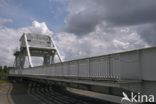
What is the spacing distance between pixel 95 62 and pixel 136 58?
123 inches

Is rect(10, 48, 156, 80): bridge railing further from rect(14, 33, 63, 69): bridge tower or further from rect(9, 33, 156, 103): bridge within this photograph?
rect(14, 33, 63, 69): bridge tower

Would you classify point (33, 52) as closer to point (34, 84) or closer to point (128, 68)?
point (34, 84)

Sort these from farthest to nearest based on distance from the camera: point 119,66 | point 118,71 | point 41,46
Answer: point 41,46 → point 118,71 → point 119,66

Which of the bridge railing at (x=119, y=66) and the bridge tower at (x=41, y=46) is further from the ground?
the bridge tower at (x=41, y=46)

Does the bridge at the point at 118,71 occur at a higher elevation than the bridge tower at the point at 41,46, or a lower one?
lower

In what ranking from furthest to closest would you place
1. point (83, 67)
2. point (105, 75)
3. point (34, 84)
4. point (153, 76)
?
point (34, 84), point (83, 67), point (105, 75), point (153, 76)

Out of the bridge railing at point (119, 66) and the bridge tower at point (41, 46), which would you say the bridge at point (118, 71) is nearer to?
the bridge railing at point (119, 66)

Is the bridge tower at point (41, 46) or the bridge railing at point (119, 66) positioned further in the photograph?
the bridge tower at point (41, 46)

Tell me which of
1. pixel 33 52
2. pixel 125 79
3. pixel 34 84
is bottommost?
pixel 34 84

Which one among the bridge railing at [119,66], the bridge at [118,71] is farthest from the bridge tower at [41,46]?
the bridge railing at [119,66]

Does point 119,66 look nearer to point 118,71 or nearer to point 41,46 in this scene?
point 118,71

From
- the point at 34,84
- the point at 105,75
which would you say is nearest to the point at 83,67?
the point at 105,75

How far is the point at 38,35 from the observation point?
41.7 m

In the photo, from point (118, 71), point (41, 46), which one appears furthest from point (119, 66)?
point (41, 46)
